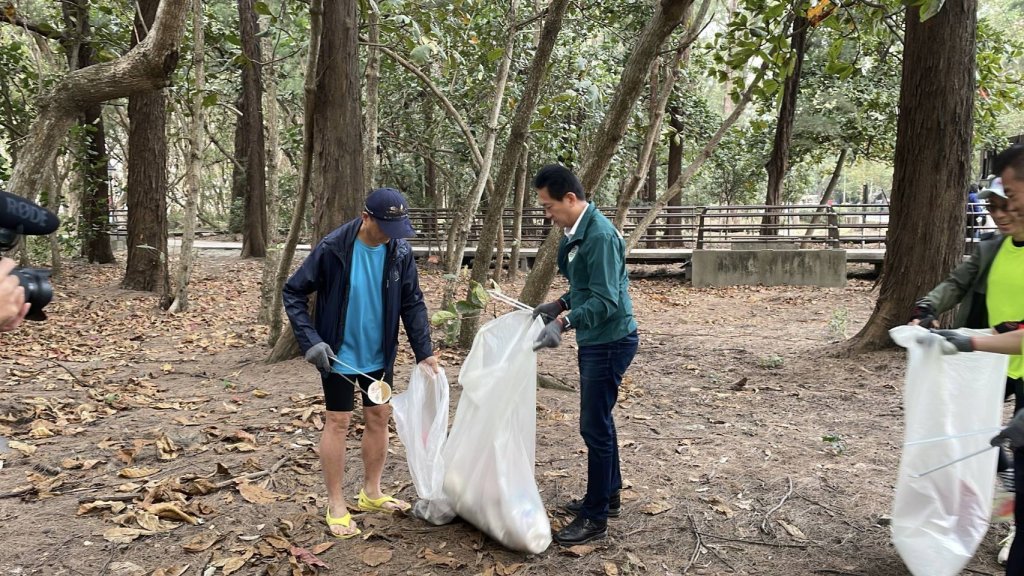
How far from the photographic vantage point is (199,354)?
23.1 ft

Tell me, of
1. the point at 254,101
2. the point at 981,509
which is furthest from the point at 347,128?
the point at 254,101

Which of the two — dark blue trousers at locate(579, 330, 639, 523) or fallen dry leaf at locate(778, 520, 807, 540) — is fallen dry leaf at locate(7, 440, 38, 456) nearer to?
dark blue trousers at locate(579, 330, 639, 523)

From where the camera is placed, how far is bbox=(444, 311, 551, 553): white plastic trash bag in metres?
2.97

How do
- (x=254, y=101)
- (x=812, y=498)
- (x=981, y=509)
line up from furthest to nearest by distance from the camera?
(x=254, y=101) < (x=812, y=498) < (x=981, y=509)

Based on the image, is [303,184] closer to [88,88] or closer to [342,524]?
[88,88]

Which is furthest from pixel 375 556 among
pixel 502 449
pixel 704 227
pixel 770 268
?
pixel 704 227

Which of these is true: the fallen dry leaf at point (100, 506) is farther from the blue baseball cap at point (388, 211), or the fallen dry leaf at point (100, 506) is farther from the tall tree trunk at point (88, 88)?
the tall tree trunk at point (88, 88)

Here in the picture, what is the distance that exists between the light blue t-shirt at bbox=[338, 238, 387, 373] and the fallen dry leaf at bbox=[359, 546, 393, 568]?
76cm

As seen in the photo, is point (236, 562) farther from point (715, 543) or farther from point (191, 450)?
point (715, 543)

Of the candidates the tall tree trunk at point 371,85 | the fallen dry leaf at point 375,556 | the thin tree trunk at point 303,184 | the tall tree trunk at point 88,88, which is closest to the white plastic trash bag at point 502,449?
the fallen dry leaf at point 375,556

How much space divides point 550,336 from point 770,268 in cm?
1179

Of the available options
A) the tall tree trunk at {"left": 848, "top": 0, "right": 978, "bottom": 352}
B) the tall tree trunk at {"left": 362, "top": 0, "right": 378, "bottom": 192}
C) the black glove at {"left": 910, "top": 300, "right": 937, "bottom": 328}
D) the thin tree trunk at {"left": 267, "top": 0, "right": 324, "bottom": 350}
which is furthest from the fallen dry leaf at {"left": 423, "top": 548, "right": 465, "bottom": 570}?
the tall tree trunk at {"left": 848, "top": 0, "right": 978, "bottom": 352}

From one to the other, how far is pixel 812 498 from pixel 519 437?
1.62 metres

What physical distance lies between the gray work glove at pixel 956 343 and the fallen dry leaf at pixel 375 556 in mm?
2274
